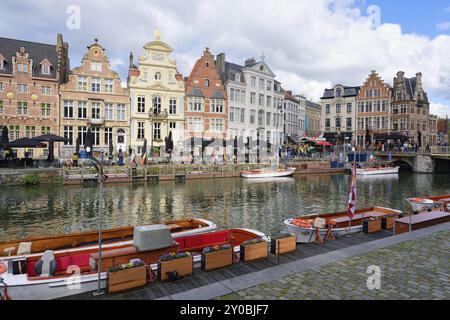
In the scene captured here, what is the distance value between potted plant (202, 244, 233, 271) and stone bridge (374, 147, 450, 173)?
5364 cm

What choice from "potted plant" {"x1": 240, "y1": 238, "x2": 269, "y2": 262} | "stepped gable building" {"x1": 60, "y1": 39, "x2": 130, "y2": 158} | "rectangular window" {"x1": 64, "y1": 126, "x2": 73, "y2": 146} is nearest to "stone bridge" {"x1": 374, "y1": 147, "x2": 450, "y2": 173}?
"stepped gable building" {"x1": 60, "y1": 39, "x2": 130, "y2": 158}

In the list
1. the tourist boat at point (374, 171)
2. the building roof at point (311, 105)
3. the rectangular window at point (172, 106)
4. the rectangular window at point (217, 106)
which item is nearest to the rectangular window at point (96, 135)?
the rectangular window at point (172, 106)

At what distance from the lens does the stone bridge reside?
5413 cm

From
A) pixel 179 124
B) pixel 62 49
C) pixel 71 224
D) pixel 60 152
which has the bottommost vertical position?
pixel 71 224

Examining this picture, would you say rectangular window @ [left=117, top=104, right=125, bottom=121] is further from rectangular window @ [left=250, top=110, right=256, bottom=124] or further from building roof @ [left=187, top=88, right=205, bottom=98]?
rectangular window @ [left=250, top=110, right=256, bottom=124]

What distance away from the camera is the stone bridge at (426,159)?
54.1 metres

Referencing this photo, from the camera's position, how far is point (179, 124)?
51688 mm

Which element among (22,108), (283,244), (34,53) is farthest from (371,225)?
Answer: (34,53)

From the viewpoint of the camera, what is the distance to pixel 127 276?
27.4 feet

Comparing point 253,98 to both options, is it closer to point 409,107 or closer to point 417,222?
point 409,107

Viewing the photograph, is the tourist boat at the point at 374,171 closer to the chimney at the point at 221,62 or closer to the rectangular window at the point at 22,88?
the chimney at the point at 221,62
